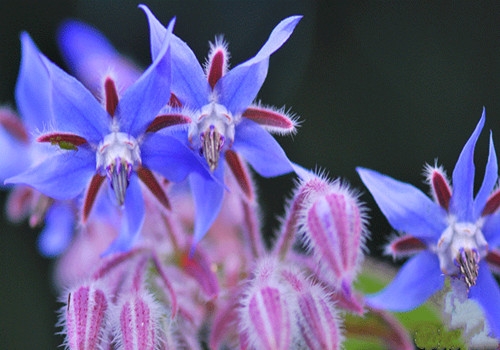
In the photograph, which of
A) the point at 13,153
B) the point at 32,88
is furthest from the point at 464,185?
the point at 13,153

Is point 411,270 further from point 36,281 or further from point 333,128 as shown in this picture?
point 36,281

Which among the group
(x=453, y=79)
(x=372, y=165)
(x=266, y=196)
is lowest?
(x=266, y=196)

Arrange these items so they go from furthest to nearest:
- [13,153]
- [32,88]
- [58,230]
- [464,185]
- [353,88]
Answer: [353,88], [58,230], [13,153], [32,88], [464,185]

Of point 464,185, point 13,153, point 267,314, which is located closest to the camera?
point 267,314

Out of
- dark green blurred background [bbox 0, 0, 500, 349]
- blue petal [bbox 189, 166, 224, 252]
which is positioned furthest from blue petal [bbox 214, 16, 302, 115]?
dark green blurred background [bbox 0, 0, 500, 349]

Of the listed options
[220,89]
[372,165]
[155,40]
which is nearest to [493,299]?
[220,89]

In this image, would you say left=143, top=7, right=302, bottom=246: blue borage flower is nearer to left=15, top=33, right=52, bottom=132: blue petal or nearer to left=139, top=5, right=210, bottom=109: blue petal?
left=139, top=5, right=210, bottom=109: blue petal

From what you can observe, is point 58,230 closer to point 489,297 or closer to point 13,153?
point 13,153
